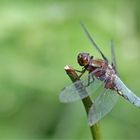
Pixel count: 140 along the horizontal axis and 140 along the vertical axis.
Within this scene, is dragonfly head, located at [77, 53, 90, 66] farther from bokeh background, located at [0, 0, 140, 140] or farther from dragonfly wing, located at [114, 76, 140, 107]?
bokeh background, located at [0, 0, 140, 140]

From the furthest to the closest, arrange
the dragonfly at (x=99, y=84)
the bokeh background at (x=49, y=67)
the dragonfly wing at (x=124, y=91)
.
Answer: the bokeh background at (x=49, y=67), the dragonfly wing at (x=124, y=91), the dragonfly at (x=99, y=84)

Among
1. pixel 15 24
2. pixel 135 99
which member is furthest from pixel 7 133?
pixel 135 99

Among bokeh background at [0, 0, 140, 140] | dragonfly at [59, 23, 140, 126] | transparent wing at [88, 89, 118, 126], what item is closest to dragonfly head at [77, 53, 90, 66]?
dragonfly at [59, 23, 140, 126]

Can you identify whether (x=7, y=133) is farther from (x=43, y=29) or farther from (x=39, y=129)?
(x=43, y=29)

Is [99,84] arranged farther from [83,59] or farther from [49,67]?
[49,67]

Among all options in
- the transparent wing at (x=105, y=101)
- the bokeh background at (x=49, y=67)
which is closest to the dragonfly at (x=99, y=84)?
the transparent wing at (x=105, y=101)

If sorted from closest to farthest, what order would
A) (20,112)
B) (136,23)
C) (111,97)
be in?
(111,97) → (20,112) → (136,23)

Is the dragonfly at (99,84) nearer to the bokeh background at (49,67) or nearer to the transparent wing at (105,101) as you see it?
the transparent wing at (105,101)

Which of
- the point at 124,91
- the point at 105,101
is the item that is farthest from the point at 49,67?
the point at 105,101
